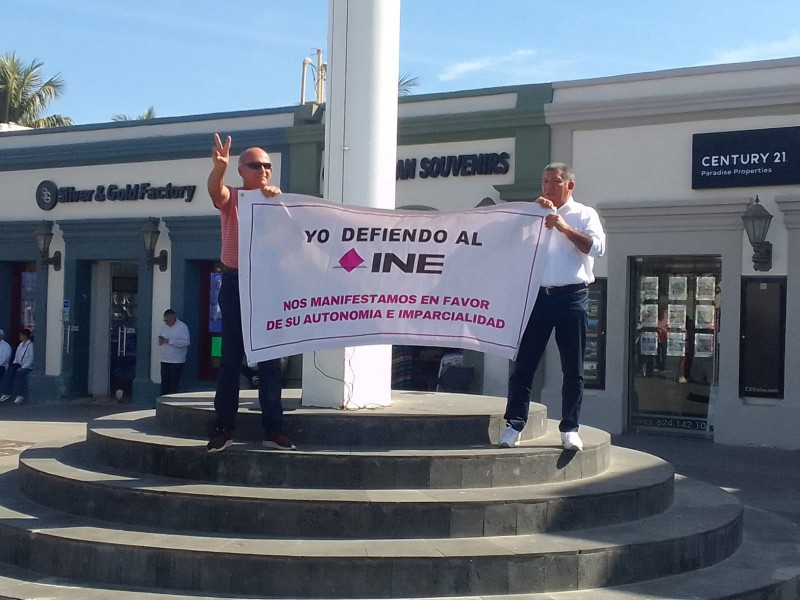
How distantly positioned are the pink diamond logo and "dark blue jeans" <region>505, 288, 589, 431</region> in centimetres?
123

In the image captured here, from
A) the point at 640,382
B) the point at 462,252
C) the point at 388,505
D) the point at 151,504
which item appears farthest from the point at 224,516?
the point at 640,382

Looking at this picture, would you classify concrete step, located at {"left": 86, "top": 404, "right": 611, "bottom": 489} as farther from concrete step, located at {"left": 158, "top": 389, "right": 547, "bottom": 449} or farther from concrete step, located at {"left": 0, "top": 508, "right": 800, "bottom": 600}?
concrete step, located at {"left": 0, "top": 508, "right": 800, "bottom": 600}

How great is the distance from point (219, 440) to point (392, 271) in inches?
63.1

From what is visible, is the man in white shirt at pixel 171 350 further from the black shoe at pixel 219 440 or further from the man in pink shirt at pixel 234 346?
the black shoe at pixel 219 440

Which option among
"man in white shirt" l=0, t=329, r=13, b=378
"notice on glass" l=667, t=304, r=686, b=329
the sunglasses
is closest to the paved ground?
"notice on glass" l=667, t=304, r=686, b=329

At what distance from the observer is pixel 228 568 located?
17.4 feet

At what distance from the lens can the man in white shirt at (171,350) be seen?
17141mm

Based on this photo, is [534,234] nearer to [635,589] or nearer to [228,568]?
[635,589]

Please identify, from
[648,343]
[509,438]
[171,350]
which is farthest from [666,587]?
[171,350]

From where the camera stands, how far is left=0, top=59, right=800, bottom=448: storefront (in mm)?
13430

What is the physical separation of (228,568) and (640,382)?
10318 mm

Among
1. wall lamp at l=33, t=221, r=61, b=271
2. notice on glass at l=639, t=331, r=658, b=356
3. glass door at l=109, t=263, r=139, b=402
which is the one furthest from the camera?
glass door at l=109, t=263, r=139, b=402

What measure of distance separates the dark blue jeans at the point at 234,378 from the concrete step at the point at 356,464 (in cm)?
20

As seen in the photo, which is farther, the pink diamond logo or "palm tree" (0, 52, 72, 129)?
"palm tree" (0, 52, 72, 129)
